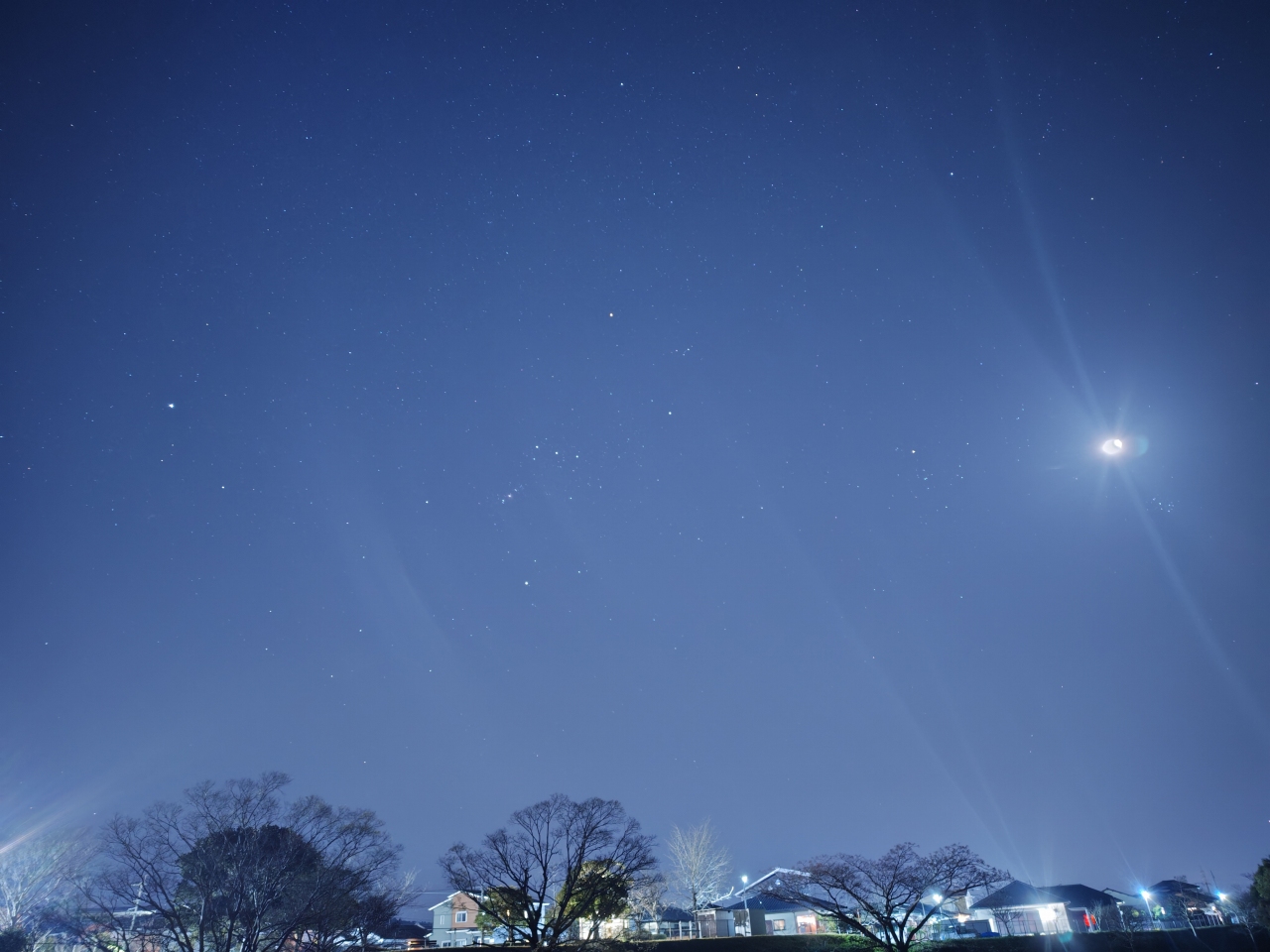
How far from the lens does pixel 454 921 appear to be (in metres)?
74.5

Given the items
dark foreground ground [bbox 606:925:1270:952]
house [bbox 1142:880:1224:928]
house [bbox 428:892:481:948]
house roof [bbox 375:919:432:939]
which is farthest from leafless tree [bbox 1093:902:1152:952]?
house [bbox 428:892:481:948]

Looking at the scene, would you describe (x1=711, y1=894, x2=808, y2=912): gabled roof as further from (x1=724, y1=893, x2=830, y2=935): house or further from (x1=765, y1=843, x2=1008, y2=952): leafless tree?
(x1=765, y1=843, x2=1008, y2=952): leafless tree

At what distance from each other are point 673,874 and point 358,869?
147 feet

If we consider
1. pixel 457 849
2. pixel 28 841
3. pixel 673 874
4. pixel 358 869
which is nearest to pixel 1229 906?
pixel 673 874

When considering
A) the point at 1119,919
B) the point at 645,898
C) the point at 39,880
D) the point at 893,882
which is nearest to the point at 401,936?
the point at 645,898

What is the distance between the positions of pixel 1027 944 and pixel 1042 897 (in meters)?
32.6

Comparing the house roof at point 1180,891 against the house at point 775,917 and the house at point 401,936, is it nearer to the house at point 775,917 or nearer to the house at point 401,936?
the house at point 775,917

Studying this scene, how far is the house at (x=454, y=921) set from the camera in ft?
231

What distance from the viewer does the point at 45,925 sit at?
34.2 metres

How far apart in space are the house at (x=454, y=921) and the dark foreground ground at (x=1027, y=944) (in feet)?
101

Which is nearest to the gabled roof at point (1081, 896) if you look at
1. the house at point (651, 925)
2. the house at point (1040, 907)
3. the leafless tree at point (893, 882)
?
the house at point (1040, 907)

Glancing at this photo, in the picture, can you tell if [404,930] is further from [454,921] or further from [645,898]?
[645,898]

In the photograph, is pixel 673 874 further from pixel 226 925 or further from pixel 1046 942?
pixel 226 925

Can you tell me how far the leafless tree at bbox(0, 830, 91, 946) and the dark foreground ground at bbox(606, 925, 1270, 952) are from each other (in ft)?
104
